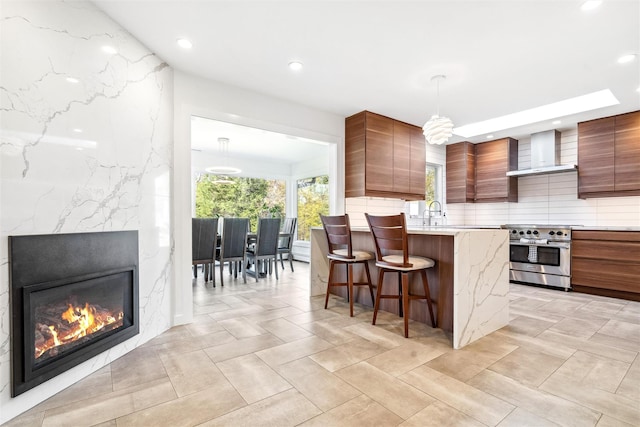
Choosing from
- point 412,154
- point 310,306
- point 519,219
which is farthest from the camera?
point 519,219

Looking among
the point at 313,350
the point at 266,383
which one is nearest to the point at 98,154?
the point at 266,383

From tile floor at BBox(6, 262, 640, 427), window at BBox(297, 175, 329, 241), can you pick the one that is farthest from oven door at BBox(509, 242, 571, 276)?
window at BBox(297, 175, 329, 241)

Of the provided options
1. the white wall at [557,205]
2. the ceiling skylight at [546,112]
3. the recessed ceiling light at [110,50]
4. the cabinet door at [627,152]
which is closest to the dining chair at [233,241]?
the recessed ceiling light at [110,50]

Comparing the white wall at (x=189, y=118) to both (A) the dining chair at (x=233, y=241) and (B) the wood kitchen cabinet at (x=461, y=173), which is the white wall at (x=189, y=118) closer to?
(A) the dining chair at (x=233, y=241)

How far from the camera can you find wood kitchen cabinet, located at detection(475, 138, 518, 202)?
534 centimetres

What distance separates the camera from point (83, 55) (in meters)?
2.05

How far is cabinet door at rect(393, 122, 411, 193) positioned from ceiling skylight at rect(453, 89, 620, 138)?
95 centimetres

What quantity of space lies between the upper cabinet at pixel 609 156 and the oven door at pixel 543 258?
3.03ft

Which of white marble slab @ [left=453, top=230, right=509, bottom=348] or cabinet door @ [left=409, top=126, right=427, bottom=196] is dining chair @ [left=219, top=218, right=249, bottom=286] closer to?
cabinet door @ [left=409, top=126, right=427, bottom=196]

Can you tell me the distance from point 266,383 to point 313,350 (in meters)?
0.54

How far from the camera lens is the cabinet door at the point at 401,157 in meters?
4.59

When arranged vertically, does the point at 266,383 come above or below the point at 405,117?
below

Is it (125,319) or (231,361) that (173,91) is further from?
(231,361)

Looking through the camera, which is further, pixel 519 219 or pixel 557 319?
pixel 519 219
